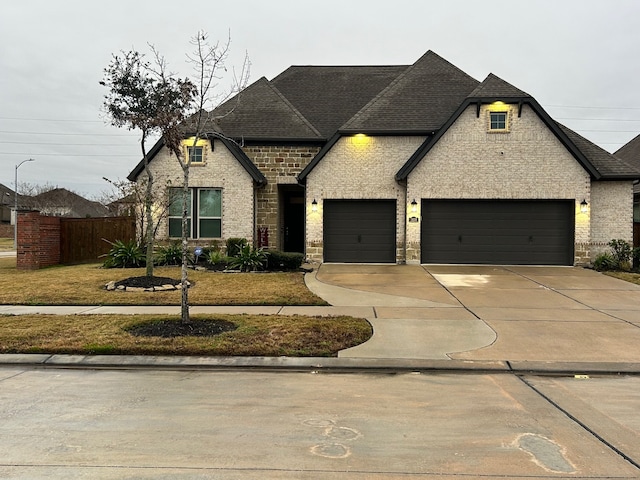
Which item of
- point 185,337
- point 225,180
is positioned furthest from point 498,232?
point 185,337

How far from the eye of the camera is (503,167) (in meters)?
16.6

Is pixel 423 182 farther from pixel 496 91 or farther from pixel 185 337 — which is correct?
pixel 185 337

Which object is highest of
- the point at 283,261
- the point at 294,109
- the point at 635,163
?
the point at 294,109

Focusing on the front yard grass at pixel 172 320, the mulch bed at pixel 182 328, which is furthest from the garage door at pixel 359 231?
the mulch bed at pixel 182 328

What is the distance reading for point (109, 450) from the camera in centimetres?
375

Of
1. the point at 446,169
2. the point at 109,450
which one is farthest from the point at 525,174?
the point at 109,450

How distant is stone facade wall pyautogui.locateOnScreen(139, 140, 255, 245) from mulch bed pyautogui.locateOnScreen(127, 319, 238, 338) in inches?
402

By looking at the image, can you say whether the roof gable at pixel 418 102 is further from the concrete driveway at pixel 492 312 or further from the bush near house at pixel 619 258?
the bush near house at pixel 619 258

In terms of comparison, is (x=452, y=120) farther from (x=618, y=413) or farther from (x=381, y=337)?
(x=618, y=413)

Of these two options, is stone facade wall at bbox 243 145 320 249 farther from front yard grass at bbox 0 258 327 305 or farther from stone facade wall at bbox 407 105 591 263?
front yard grass at bbox 0 258 327 305

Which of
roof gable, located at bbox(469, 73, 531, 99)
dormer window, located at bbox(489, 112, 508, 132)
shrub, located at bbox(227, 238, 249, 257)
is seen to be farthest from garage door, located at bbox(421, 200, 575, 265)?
shrub, located at bbox(227, 238, 249, 257)

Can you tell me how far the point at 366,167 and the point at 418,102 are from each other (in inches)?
145

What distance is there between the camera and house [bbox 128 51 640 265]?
16.5 m

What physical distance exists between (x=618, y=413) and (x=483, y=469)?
6.72 feet
